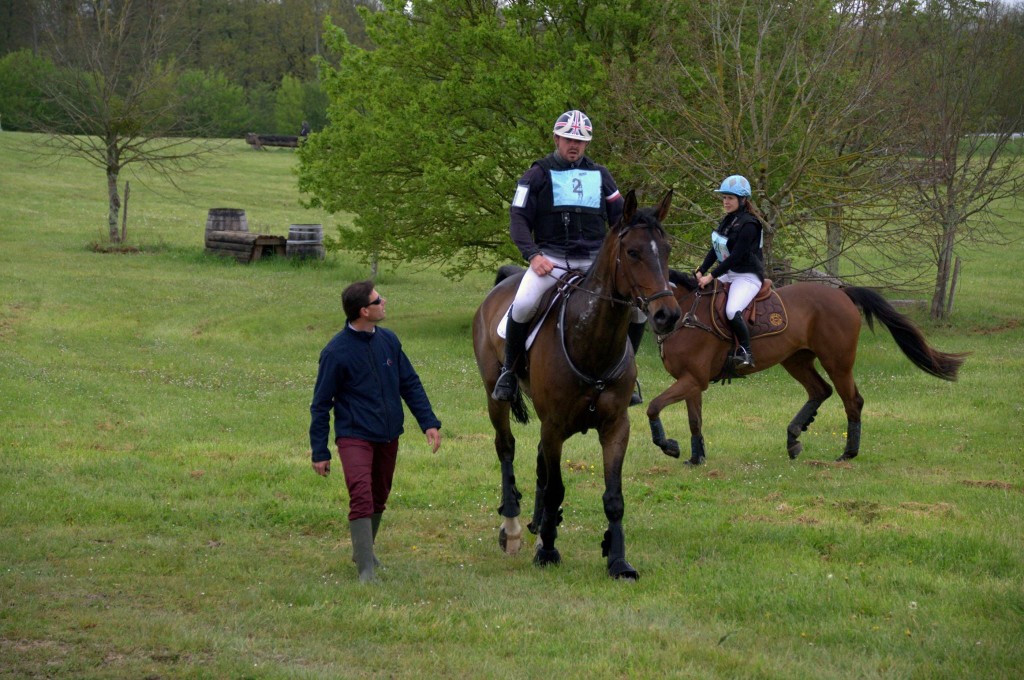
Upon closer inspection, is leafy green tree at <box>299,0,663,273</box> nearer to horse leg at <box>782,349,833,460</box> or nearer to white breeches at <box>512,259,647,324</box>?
horse leg at <box>782,349,833,460</box>

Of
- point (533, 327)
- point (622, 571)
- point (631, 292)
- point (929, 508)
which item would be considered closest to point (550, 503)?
point (622, 571)

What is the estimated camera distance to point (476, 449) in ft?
44.3

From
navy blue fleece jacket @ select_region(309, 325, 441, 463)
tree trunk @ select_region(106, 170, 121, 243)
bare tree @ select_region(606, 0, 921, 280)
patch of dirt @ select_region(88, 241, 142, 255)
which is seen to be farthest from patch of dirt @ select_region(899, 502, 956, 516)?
tree trunk @ select_region(106, 170, 121, 243)

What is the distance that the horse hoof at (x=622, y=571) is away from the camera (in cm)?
801

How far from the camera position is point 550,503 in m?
8.57

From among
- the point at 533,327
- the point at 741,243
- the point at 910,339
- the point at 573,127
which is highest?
the point at 573,127

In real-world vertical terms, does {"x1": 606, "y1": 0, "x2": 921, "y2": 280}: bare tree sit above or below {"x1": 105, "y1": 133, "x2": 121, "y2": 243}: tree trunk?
above

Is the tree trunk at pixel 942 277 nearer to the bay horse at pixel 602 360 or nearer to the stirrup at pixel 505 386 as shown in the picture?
the stirrup at pixel 505 386

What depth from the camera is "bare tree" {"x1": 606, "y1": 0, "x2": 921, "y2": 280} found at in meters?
20.4

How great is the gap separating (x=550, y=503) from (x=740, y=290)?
537cm

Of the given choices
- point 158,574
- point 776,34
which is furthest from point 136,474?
point 776,34

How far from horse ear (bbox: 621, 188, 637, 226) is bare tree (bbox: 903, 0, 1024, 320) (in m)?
18.9

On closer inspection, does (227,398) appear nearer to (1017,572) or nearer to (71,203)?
(1017,572)

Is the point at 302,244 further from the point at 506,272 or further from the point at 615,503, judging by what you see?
the point at 615,503
